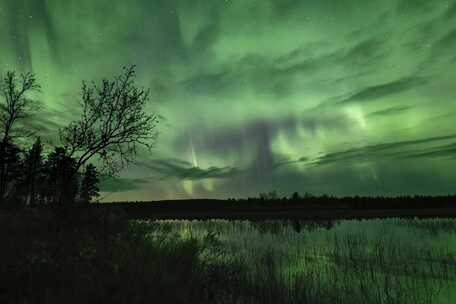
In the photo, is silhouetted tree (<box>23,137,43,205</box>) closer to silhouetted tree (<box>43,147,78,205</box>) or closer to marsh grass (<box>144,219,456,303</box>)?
silhouetted tree (<box>43,147,78,205</box>)

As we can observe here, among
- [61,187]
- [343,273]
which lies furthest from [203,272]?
[61,187]

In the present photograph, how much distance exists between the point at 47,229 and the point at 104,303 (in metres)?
10.8

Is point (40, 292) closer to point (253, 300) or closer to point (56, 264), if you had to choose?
point (56, 264)

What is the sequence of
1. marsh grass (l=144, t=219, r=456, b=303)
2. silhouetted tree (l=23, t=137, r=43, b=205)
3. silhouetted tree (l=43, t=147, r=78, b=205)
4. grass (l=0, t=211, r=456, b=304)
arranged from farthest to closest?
silhouetted tree (l=23, t=137, r=43, b=205)
silhouetted tree (l=43, t=147, r=78, b=205)
marsh grass (l=144, t=219, r=456, b=303)
grass (l=0, t=211, r=456, b=304)

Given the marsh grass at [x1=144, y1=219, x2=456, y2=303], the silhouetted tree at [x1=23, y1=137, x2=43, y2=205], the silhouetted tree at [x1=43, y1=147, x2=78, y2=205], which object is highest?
the silhouetted tree at [x1=23, y1=137, x2=43, y2=205]

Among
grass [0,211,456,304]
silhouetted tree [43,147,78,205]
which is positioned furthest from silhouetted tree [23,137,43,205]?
grass [0,211,456,304]

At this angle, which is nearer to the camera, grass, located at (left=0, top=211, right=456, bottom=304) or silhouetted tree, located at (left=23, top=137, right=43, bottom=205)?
grass, located at (left=0, top=211, right=456, bottom=304)

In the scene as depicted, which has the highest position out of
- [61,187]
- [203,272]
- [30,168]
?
[30,168]

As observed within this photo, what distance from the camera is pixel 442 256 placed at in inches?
555

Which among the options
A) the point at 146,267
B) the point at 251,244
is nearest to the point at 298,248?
the point at 251,244

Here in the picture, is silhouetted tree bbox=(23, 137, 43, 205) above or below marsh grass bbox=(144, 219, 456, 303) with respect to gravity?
above

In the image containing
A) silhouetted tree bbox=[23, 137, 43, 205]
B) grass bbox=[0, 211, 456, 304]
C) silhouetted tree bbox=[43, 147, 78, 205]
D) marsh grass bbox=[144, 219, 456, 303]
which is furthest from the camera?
silhouetted tree bbox=[23, 137, 43, 205]

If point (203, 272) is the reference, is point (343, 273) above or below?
below

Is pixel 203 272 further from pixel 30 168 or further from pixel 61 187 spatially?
pixel 30 168
